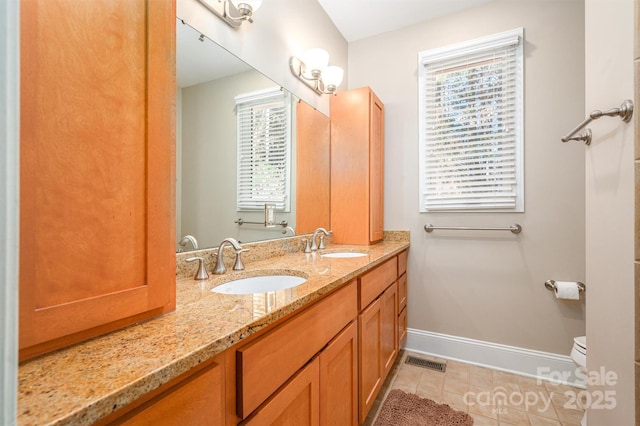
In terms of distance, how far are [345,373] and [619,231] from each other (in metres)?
1.05

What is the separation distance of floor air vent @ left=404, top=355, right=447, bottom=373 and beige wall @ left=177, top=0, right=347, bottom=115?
6.70 feet

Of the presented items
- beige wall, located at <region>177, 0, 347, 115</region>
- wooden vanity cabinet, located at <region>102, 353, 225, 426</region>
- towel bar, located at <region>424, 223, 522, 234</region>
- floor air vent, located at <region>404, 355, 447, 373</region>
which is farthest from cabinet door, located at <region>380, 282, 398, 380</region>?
beige wall, located at <region>177, 0, 347, 115</region>

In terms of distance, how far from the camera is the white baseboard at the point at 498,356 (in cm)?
181

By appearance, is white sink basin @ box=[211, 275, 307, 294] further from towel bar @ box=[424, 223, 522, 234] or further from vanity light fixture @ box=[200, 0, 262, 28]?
towel bar @ box=[424, 223, 522, 234]

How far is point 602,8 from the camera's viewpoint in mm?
922

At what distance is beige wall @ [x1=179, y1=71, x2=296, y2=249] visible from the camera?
111 cm

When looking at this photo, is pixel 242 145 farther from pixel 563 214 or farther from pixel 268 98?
pixel 563 214

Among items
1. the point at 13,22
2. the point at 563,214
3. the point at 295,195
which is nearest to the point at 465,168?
the point at 563,214

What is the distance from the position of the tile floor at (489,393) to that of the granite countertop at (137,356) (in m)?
1.21

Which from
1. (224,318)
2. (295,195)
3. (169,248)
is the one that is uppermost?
(295,195)

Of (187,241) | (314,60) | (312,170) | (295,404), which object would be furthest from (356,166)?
(295,404)

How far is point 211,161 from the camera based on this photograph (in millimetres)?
1201

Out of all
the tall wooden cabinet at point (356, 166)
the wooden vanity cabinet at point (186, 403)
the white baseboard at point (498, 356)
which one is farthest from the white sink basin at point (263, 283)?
the white baseboard at point (498, 356)

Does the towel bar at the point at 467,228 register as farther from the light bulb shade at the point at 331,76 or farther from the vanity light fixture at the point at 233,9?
the vanity light fixture at the point at 233,9
